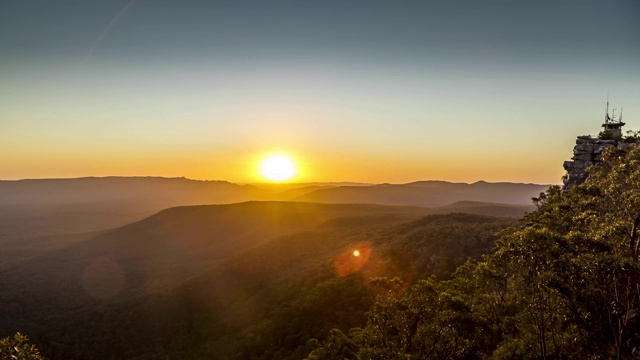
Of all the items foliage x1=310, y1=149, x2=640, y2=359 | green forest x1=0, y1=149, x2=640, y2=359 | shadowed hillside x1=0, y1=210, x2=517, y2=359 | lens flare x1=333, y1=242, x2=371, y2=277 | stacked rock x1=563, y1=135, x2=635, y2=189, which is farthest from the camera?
lens flare x1=333, y1=242, x2=371, y2=277

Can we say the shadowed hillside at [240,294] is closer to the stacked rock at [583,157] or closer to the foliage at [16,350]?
the stacked rock at [583,157]

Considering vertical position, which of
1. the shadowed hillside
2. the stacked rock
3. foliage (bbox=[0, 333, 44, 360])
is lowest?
the shadowed hillside

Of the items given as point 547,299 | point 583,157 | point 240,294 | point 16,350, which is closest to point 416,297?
point 547,299

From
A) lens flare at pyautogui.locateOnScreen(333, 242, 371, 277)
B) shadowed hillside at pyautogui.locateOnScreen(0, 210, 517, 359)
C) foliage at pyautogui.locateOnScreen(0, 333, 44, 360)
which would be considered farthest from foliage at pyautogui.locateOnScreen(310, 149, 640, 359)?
lens flare at pyautogui.locateOnScreen(333, 242, 371, 277)

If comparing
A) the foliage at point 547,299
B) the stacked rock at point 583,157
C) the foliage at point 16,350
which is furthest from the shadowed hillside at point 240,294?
the foliage at point 16,350

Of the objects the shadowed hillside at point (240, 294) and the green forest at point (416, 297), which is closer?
the green forest at point (416, 297)

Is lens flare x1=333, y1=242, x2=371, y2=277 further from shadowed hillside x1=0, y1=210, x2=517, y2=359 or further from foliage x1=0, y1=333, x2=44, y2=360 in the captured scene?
foliage x1=0, y1=333, x2=44, y2=360

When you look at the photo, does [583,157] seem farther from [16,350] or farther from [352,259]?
[16,350]

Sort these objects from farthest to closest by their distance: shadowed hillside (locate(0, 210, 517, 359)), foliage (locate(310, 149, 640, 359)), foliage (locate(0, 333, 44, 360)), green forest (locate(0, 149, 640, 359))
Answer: shadowed hillside (locate(0, 210, 517, 359))
green forest (locate(0, 149, 640, 359))
foliage (locate(310, 149, 640, 359))
foliage (locate(0, 333, 44, 360))

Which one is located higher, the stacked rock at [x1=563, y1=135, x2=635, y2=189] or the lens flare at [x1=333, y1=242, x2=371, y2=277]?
the stacked rock at [x1=563, y1=135, x2=635, y2=189]

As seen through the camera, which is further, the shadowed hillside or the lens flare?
the lens flare

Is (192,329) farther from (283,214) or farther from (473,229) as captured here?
(283,214)
